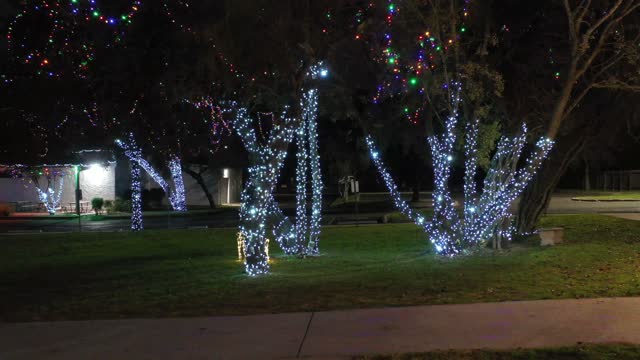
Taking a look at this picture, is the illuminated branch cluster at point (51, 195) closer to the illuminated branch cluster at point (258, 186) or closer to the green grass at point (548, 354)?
the illuminated branch cluster at point (258, 186)

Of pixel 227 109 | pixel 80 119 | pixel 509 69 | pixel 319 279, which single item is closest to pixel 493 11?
pixel 509 69

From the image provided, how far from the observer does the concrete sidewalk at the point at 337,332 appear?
24.4ft

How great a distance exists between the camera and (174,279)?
13.3m

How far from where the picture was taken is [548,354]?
691cm

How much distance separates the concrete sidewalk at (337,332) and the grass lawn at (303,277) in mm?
689

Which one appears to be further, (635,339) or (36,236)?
(36,236)

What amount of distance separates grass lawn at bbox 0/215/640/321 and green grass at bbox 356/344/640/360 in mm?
2695

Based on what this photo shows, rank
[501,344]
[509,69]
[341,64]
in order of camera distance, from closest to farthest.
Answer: [501,344]
[341,64]
[509,69]

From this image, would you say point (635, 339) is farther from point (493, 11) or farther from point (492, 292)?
point (493, 11)

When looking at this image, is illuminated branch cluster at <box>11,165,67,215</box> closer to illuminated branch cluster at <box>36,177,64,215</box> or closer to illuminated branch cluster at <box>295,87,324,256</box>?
illuminated branch cluster at <box>36,177,64,215</box>

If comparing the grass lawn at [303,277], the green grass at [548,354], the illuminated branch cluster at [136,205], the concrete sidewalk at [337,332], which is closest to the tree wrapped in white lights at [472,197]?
the grass lawn at [303,277]

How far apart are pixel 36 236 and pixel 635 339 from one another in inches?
900

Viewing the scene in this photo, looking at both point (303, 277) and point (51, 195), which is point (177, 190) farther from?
point (303, 277)

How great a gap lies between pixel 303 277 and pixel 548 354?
6679mm
